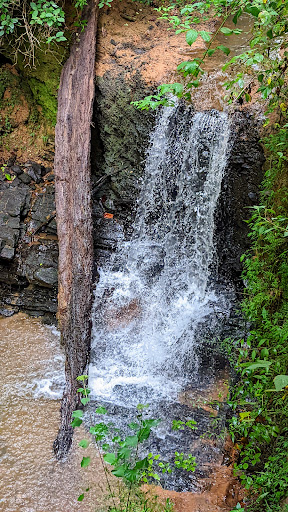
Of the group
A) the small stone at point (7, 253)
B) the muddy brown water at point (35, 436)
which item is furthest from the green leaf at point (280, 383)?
the small stone at point (7, 253)

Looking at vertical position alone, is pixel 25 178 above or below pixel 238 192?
below

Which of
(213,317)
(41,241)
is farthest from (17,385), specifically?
(213,317)

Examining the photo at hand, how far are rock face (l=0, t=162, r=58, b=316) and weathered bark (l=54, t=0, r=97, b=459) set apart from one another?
3.05 feet

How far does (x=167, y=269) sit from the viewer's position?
17.0ft

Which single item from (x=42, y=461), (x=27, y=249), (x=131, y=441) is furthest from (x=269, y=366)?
(x=27, y=249)

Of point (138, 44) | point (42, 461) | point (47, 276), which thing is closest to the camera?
point (42, 461)

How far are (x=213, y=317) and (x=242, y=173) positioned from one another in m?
1.85

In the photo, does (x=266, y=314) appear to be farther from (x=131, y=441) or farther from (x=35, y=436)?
(x=35, y=436)

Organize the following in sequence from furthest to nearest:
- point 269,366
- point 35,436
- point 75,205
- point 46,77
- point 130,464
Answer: point 46,77 < point 75,205 < point 35,436 < point 269,366 < point 130,464

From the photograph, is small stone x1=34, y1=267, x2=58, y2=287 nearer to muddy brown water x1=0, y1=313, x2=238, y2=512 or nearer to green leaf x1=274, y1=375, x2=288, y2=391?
muddy brown water x1=0, y1=313, x2=238, y2=512

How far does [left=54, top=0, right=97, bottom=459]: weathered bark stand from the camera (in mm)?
3963

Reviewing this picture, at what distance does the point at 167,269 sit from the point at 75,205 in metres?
1.57

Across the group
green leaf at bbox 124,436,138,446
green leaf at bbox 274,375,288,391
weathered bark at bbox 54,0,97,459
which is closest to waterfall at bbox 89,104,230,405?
weathered bark at bbox 54,0,97,459

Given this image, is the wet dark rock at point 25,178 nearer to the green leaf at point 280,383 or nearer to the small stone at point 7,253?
the small stone at point 7,253
